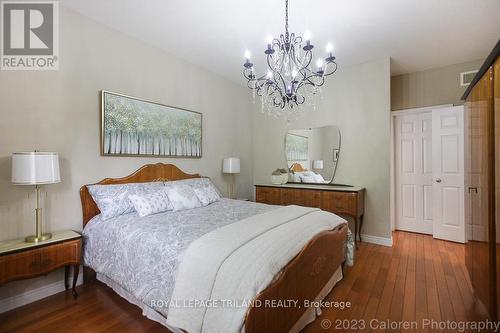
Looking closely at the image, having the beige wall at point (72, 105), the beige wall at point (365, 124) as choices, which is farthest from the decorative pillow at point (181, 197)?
the beige wall at point (365, 124)

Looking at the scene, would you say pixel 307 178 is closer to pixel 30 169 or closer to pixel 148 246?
pixel 148 246

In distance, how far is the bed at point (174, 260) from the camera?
1418 mm

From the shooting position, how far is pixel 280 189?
4145mm

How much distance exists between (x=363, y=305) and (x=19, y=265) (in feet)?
9.50

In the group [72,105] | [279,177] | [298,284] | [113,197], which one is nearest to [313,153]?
[279,177]

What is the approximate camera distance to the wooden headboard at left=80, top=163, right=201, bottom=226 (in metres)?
2.52

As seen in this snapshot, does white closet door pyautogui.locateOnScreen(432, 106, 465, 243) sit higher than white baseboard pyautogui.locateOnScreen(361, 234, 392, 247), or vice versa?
white closet door pyautogui.locateOnScreen(432, 106, 465, 243)

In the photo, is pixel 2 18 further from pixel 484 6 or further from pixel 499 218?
pixel 484 6

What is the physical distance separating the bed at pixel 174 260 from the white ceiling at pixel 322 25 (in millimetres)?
1906

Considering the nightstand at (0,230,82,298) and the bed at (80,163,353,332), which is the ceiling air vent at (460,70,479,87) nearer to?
the bed at (80,163,353,332)

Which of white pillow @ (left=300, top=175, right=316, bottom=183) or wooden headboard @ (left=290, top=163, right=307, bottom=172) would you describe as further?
wooden headboard @ (left=290, top=163, right=307, bottom=172)

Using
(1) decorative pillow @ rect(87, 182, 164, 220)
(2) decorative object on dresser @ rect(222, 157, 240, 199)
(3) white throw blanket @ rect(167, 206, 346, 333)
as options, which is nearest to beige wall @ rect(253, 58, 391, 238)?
(2) decorative object on dresser @ rect(222, 157, 240, 199)

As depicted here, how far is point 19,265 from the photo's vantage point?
186 cm

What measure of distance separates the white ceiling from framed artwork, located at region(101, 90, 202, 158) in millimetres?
864
